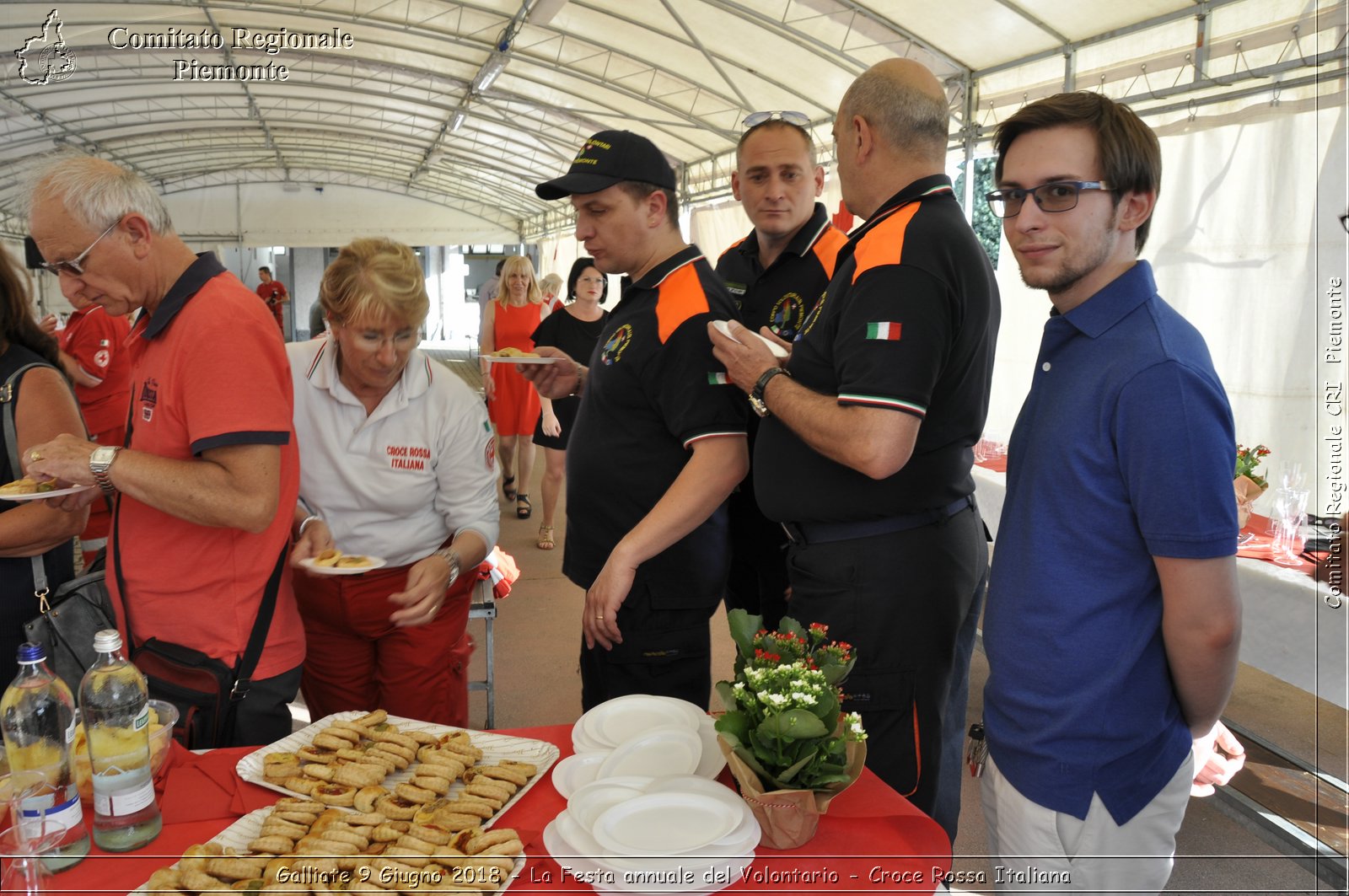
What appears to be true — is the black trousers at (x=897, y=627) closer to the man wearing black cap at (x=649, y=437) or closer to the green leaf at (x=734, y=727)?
the man wearing black cap at (x=649, y=437)

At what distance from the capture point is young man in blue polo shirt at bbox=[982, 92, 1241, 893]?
1.30 metres

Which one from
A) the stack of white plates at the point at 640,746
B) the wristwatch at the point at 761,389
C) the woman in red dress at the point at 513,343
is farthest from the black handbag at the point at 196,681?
the woman in red dress at the point at 513,343

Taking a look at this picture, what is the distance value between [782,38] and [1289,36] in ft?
18.2

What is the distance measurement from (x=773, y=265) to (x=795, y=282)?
12cm

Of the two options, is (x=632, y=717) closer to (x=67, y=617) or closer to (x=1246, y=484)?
(x=67, y=617)

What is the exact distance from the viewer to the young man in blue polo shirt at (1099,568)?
1298 mm

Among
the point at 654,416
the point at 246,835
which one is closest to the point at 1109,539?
the point at 654,416

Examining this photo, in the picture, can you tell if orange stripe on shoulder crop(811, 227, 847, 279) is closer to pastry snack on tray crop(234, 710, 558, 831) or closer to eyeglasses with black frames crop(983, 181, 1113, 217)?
eyeglasses with black frames crop(983, 181, 1113, 217)

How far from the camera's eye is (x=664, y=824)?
130 centimetres

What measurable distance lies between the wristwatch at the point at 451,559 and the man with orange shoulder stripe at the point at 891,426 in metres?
0.76

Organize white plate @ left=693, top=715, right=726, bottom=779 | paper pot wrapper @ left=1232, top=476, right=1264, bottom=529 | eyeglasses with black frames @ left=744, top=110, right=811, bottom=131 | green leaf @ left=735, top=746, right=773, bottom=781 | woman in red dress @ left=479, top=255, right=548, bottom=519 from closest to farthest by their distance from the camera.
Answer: green leaf @ left=735, top=746, right=773, bottom=781
white plate @ left=693, top=715, right=726, bottom=779
eyeglasses with black frames @ left=744, top=110, right=811, bottom=131
paper pot wrapper @ left=1232, top=476, right=1264, bottom=529
woman in red dress @ left=479, top=255, right=548, bottom=519

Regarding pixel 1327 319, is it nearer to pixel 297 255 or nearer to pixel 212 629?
pixel 212 629

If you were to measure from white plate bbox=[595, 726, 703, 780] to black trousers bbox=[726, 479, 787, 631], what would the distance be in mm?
1016

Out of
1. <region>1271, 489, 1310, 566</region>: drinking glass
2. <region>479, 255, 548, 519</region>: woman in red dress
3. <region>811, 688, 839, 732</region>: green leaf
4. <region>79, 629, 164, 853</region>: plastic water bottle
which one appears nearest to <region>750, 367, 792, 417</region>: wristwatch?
<region>811, 688, 839, 732</region>: green leaf
